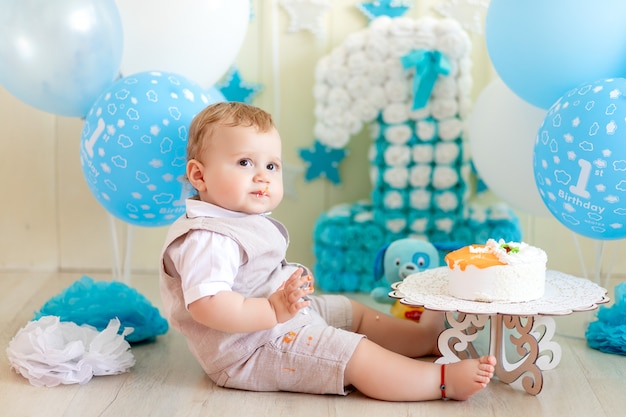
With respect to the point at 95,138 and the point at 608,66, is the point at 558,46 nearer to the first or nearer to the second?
the point at 608,66

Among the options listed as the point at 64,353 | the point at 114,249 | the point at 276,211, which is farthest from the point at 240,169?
the point at 276,211

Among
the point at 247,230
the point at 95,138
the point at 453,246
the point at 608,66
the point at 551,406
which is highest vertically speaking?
the point at 608,66

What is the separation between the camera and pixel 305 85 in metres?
2.52

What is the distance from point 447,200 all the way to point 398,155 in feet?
0.61

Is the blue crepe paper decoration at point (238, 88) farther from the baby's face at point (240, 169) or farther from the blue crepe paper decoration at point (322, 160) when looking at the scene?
the baby's face at point (240, 169)

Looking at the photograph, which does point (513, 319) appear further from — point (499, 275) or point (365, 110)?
point (365, 110)

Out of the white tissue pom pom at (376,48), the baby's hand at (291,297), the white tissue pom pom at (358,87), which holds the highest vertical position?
the white tissue pom pom at (376,48)

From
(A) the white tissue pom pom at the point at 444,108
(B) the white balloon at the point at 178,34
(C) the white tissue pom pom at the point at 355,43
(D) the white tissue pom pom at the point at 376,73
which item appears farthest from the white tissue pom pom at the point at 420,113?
(B) the white balloon at the point at 178,34

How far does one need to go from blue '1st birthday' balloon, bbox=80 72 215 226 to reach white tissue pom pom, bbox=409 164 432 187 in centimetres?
74

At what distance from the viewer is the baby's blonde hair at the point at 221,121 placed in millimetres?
Answer: 1595

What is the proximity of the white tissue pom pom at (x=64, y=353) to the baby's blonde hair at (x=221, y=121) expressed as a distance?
42 centimetres

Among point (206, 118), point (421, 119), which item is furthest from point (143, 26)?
point (421, 119)

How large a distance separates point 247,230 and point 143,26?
0.67 m

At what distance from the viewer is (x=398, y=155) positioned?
2.37 m
